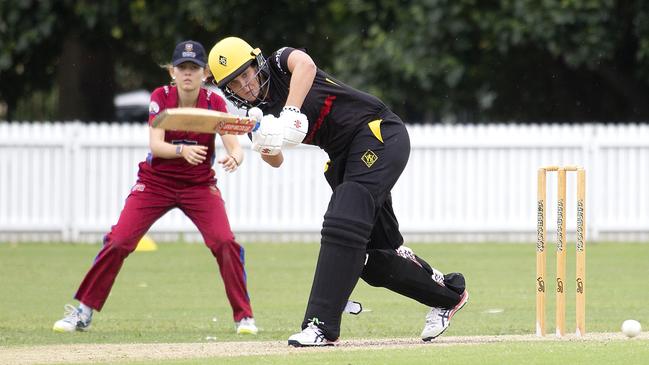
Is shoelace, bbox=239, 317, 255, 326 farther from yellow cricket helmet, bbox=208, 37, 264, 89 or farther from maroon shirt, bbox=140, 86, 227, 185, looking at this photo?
yellow cricket helmet, bbox=208, 37, 264, 89

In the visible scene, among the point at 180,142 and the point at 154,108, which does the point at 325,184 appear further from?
the point at 154,108

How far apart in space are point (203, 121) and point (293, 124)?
1.58ft

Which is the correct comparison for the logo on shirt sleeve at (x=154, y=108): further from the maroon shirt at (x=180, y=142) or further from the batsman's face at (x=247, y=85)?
the batsman's face at (x=247, y=85)

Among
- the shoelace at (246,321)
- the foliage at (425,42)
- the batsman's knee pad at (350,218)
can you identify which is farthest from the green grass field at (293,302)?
the foliage at (425,42)

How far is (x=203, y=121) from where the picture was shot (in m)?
6.93

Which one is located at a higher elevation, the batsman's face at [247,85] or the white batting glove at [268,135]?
the batsman's face at [247,85]

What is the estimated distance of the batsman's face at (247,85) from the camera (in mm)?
7324

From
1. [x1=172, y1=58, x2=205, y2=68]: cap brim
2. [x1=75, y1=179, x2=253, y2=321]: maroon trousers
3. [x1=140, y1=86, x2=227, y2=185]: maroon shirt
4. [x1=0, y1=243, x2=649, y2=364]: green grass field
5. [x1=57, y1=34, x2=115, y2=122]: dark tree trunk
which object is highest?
[x1=57, y1=34, x2=115, y2=122]: dark tree trunk

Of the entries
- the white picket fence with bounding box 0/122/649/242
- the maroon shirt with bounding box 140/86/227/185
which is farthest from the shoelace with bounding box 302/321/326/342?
the white picket fence with bounding box 0/122/649/242

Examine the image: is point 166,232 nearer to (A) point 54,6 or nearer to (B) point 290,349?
(A) point 54,6

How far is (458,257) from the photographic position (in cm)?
1524

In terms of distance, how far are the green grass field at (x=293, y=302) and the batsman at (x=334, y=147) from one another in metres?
0.40

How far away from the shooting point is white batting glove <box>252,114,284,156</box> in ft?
23.1

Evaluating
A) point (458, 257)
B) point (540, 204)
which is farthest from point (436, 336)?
point (458, 257)
